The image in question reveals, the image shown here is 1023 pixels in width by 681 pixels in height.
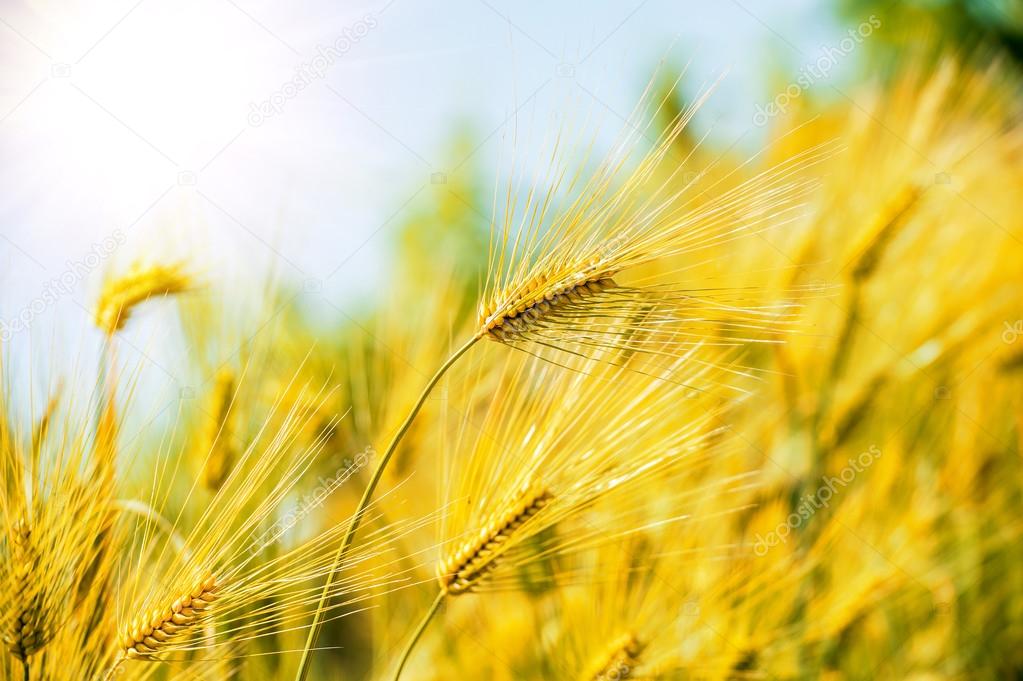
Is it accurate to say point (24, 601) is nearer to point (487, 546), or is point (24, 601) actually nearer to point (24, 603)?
point (24, 603)

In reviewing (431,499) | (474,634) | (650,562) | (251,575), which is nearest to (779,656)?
(650,562)

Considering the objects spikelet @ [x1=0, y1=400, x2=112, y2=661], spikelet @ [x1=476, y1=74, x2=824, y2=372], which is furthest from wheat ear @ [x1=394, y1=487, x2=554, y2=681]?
spikelet @ [x1=0, y1=400, x2=112, y2=661]

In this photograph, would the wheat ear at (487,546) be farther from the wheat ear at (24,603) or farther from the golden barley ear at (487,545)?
the wheat ear at (24,603)

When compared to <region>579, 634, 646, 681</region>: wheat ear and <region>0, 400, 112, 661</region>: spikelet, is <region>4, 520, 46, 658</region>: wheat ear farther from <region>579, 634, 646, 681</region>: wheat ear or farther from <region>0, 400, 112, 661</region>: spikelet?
<region>579, 634, 646, 681</region>: wheat ear

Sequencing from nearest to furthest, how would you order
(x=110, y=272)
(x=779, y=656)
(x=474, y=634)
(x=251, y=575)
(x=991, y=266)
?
(x=251, y=575) → (x=110, y=272) → (x=779, y=656) → (x=474, y=634) → (x=991, y=266)

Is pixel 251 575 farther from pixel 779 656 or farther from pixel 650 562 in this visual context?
pixel 779 656

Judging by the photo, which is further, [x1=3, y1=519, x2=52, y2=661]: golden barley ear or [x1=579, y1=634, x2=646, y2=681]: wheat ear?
[x1=579, y1=634, x2=646, y2=681]: wheat ear
